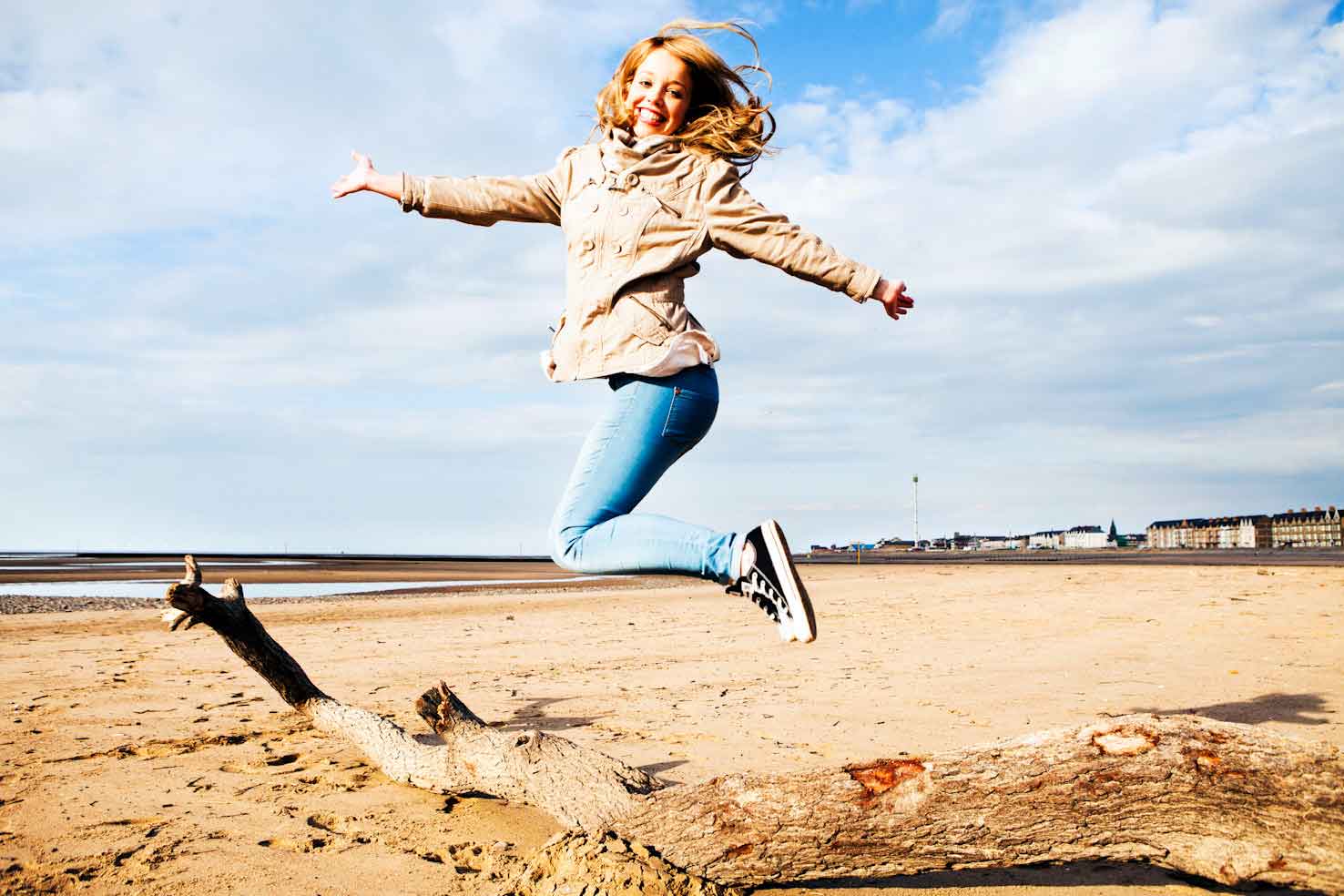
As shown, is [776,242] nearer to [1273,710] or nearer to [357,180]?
[357,180]

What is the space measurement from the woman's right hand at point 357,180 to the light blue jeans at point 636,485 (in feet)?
4.13

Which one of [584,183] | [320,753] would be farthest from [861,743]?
[584,183]

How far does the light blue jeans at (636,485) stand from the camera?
2.98 metres

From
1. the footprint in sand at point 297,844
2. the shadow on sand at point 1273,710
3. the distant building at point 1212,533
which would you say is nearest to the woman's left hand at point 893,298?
the footprint in sand at point 297,844

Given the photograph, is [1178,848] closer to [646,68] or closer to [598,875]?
[598,875]

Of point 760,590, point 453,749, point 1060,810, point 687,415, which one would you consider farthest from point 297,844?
point 1060,810

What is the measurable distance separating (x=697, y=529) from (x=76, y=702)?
536 cm

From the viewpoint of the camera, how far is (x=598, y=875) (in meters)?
2.79

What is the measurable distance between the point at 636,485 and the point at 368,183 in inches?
61.9

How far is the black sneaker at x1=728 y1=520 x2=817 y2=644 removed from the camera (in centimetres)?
295

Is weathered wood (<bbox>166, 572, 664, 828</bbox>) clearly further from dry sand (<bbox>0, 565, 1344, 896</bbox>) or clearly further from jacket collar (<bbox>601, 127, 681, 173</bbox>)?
jacket collar (<bbox>601, 127, 681, 173</bbox>)

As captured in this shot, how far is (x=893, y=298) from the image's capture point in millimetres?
3350

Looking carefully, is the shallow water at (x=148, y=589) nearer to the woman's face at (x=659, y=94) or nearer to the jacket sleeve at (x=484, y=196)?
the jacket sleeve at (x=484, y=196)

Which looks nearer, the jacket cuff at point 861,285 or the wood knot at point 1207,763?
the wood knot at point 1207,763
